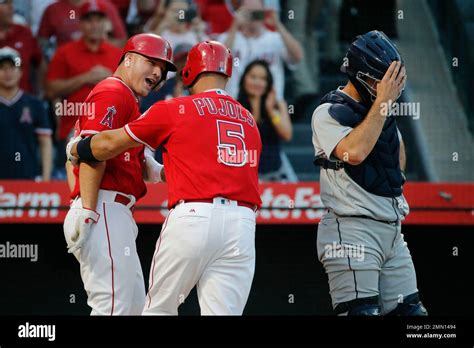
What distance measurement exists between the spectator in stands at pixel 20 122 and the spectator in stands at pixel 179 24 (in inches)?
38.4

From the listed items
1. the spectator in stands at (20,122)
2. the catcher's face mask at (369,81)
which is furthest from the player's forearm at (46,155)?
the catcher's face mask at (369,81)

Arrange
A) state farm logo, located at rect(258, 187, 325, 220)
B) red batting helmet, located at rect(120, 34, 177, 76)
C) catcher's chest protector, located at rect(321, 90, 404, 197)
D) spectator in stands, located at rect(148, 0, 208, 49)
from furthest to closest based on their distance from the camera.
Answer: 1. spectator in stands, located at rect(148, 0, 208, 49)
2. state farm logo, located at rect(258, 187, 325, 220)
3. red batting helmet, located at rect(120, 34, 177, 76)
4. catcher's chest protector, located at rect(321, 90, 404, 197)

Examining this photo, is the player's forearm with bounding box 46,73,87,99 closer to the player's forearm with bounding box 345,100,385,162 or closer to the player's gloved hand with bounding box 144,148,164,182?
the player's gloved hand with bounding box 144,148,164,182

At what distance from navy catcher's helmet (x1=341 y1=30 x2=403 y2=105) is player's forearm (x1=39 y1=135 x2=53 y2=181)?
123 inches

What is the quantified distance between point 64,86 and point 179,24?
2.97 ft

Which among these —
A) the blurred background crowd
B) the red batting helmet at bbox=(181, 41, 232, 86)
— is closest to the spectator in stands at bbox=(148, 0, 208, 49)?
the blurred background crowd

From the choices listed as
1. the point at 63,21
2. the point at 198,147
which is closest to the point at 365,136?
the point at 198,147

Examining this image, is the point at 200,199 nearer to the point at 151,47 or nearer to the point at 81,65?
the point at 151,47

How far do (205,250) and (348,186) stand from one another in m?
→ 0.64

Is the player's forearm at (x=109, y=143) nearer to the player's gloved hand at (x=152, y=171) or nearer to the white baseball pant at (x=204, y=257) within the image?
the white baseball pant at (x=204, y=257)

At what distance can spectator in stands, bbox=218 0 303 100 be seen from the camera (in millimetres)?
7109

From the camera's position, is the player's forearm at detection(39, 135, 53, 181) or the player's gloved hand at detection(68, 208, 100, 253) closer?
the player's gloved hand at detection(68, 208, 100, 253)

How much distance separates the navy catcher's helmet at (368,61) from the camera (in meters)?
4.21

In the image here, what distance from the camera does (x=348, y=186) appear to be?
420 cm
